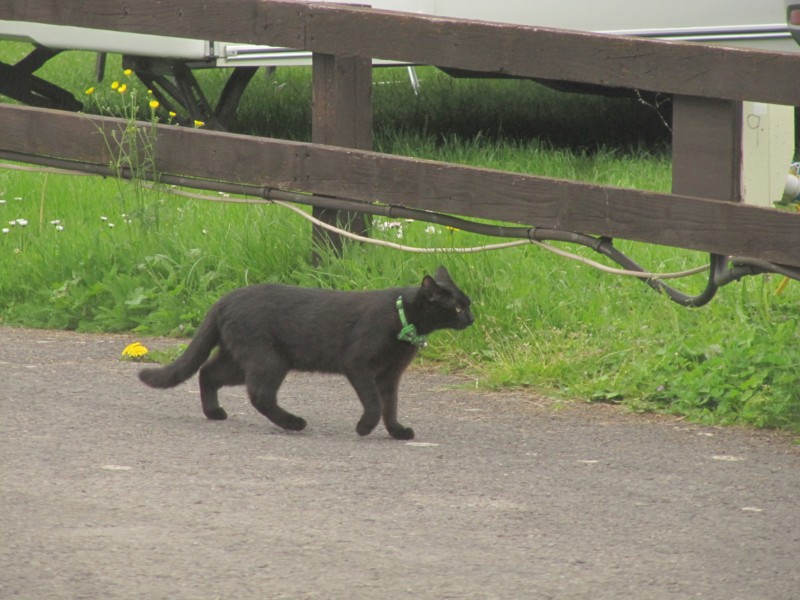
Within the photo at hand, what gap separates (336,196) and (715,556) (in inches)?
116

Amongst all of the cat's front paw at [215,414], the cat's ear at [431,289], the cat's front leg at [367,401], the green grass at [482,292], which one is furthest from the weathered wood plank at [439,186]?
the cat's front paw at [215,414]

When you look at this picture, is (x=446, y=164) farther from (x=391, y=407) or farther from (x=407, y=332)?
(x=391, y=407)

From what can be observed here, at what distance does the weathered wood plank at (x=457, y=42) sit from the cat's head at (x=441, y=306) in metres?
1.13

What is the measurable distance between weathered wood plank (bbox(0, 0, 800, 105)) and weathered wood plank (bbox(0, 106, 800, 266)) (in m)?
0.43

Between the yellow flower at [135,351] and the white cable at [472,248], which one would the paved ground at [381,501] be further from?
the white cable at [472,248]

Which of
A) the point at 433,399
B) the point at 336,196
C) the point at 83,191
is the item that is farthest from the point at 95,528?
the point at 83,191

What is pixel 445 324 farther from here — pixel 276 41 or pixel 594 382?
pixel 276 41

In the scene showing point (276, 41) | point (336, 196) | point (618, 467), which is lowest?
point (618, 467)

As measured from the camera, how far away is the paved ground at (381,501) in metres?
3.21

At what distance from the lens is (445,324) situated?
4.81 metres

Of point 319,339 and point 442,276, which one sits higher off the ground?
point 442,276

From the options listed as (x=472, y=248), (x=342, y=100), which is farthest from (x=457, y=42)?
(x=472, y=248)

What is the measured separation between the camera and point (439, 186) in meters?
5.63

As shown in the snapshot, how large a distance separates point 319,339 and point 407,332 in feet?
1.02
